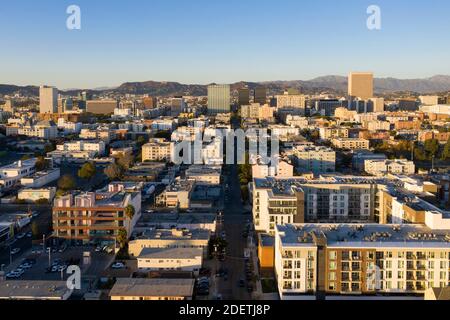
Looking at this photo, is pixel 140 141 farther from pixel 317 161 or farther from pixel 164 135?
pixel 317 161

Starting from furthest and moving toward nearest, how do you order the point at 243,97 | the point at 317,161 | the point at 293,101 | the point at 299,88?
1. the point at 299,88
2. the point at 243,97
3. the point at 293,101
4. the point at 317,161

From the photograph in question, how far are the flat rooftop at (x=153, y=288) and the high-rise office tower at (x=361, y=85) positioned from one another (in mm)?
26962

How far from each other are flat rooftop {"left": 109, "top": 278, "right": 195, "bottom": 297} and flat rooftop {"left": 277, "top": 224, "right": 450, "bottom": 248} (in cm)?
76

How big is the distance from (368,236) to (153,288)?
156 cm

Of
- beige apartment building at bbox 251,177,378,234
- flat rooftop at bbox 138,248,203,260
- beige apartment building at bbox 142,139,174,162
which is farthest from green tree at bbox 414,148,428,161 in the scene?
flat rooftop at bbox 138,248,203,260

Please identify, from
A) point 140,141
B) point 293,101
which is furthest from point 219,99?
point 140,141

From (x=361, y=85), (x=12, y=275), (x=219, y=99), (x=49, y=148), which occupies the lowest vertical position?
(x=12, y=275)

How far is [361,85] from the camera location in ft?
98.0

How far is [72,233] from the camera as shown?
537cm

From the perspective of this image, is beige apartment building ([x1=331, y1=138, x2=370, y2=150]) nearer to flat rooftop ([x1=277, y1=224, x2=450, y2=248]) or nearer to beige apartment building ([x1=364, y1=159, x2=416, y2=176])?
beige apartment building ([x1=364, y1=159, x2=416, y2=176])

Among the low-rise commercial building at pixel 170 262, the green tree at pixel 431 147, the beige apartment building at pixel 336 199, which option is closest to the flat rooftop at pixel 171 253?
the low-rise commercial building at pixel 170 262
